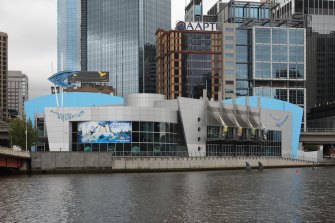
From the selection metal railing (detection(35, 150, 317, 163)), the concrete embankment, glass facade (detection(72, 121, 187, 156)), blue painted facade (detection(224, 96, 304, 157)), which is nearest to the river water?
the concrete embankment

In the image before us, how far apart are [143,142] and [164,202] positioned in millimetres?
73690

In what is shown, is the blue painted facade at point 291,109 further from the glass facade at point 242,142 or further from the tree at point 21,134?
the tree at point 21,134

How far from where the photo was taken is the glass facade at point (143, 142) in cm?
13462

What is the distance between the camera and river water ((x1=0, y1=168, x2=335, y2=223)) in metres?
53.4

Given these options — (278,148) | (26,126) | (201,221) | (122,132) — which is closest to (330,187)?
(201,221)

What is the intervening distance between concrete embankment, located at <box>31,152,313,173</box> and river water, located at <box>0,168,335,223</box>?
2558 cm

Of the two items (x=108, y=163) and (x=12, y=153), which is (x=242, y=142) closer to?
(x=108, y=163)

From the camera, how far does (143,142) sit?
13762cm

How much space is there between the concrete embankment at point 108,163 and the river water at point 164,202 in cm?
2558

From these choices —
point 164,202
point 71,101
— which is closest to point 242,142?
point 71,101

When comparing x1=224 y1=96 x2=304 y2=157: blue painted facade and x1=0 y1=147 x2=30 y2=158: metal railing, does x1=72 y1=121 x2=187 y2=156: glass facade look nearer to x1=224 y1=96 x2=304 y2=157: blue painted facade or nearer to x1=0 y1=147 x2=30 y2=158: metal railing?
x1=0 y1=147 x2=30 y2=158: metal railing

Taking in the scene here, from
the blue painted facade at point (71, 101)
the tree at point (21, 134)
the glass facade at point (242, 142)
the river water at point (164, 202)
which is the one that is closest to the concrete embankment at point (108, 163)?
the glass facade at point (242, 142)

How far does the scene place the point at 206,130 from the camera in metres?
148

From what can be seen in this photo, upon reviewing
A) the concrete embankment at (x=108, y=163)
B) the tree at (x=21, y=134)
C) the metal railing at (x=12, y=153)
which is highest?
the tree at (x=21, y=134)
